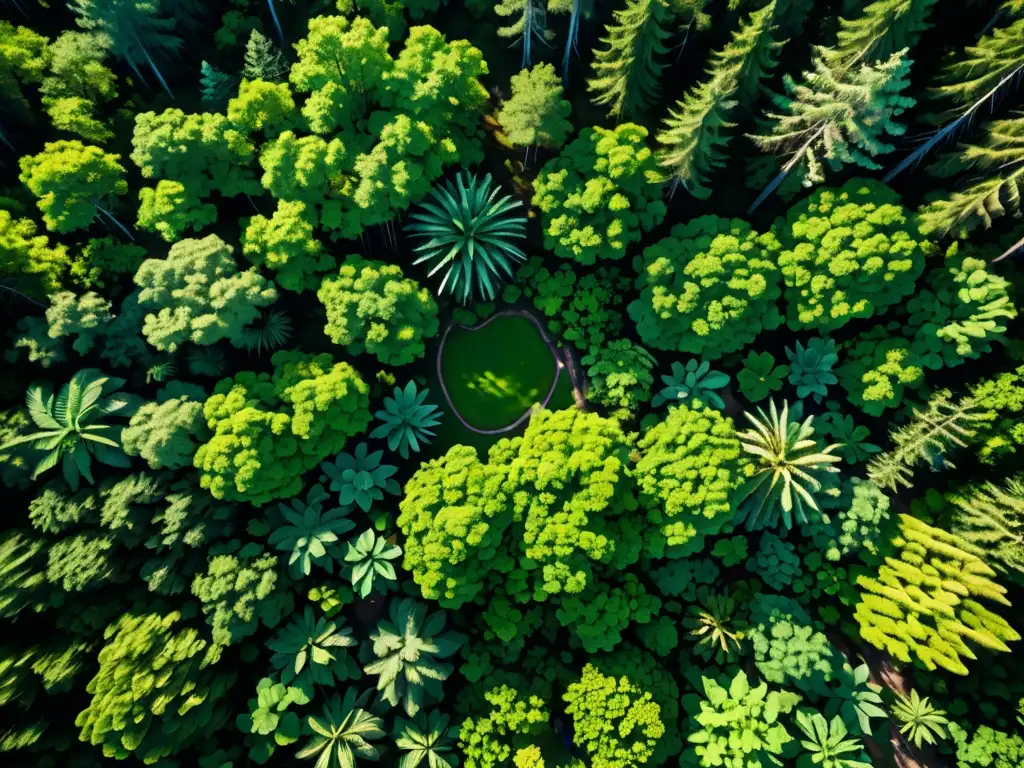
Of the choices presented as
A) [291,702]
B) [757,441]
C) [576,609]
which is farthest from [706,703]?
[291,702]

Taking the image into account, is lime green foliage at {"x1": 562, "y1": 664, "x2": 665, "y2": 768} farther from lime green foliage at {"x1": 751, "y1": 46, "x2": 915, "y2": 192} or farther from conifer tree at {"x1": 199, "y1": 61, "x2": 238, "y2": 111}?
conifer tree at {"x1": 199, "y1": 61, "x2": 238, "y2": 111}

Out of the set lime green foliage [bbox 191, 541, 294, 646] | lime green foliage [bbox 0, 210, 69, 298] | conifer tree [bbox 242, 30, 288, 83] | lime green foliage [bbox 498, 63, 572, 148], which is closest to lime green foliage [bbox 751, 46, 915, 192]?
lime green foliage [bbox 498, 63, 572, 148]

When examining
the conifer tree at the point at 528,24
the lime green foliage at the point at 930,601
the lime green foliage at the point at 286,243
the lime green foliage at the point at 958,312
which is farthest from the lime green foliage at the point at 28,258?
the lime green foliage at the point at 930,601

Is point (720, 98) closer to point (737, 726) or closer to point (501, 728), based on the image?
point (737, 726)

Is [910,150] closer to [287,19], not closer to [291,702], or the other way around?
[287,19]

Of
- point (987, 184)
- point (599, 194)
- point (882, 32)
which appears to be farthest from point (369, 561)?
point (987, 184)

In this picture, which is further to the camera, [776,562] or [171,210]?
[776,562]
